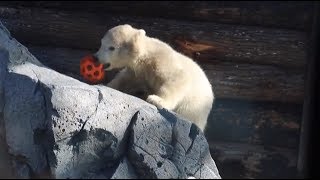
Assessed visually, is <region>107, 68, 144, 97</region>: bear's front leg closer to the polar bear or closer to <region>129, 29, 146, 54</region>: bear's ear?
the polar bear

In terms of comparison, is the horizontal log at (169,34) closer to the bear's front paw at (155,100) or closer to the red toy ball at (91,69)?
the red toy ball at (91,69)

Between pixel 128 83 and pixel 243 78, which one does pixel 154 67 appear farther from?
pixel 243 78

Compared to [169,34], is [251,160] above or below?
below

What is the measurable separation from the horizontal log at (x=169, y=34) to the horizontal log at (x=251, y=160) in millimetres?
618

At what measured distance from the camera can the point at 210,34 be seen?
4668mm

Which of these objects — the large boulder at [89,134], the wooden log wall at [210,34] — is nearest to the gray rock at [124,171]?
the large boulder at [89,134]

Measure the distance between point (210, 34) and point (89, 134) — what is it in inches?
64.5

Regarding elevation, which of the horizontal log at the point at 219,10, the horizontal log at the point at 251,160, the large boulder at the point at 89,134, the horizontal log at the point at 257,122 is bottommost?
the horizontal log at the point at 251,160

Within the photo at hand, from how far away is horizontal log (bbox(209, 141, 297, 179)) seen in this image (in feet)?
16.0

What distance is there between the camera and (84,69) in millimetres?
3885

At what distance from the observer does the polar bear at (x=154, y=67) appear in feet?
12.3

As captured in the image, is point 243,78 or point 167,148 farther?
point 243,78

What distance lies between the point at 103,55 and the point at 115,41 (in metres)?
0.09

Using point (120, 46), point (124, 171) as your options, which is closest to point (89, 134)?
point (124, 171)
